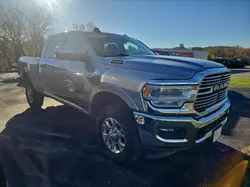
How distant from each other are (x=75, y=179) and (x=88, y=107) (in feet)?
4.34

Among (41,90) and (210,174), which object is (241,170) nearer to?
(210,174)

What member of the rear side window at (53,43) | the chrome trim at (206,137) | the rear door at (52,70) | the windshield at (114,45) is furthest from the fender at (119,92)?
the rear side window at (53,43)

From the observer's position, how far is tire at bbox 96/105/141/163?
3029mm

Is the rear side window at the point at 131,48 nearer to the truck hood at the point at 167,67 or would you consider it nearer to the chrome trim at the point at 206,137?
the truck hood at the point at 167,67

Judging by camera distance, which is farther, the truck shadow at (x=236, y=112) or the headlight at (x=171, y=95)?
the truck shadow at (x=236, y=112)

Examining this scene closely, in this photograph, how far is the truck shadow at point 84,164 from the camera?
2.96m

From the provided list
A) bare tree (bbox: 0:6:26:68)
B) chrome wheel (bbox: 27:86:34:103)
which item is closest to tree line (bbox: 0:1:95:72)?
bare tree (bbox: 0:6:26:68)

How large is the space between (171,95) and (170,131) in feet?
1.48

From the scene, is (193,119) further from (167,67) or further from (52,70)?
(52,70)

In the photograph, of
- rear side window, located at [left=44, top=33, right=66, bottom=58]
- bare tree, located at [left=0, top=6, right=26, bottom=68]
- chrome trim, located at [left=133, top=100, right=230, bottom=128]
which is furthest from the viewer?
bare tree, located at [left=0, top=6, right=26, bottom=68]

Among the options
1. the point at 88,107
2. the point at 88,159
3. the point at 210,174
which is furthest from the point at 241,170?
the point at 88,107

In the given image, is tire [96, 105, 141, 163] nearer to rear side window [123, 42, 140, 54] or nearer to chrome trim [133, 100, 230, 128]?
chrome trim [133, 100, 230, 128]

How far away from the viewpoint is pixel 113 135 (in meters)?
3.40

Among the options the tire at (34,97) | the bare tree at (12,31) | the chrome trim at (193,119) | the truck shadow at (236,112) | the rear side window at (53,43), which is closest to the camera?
the chrome trim at (193,119)
